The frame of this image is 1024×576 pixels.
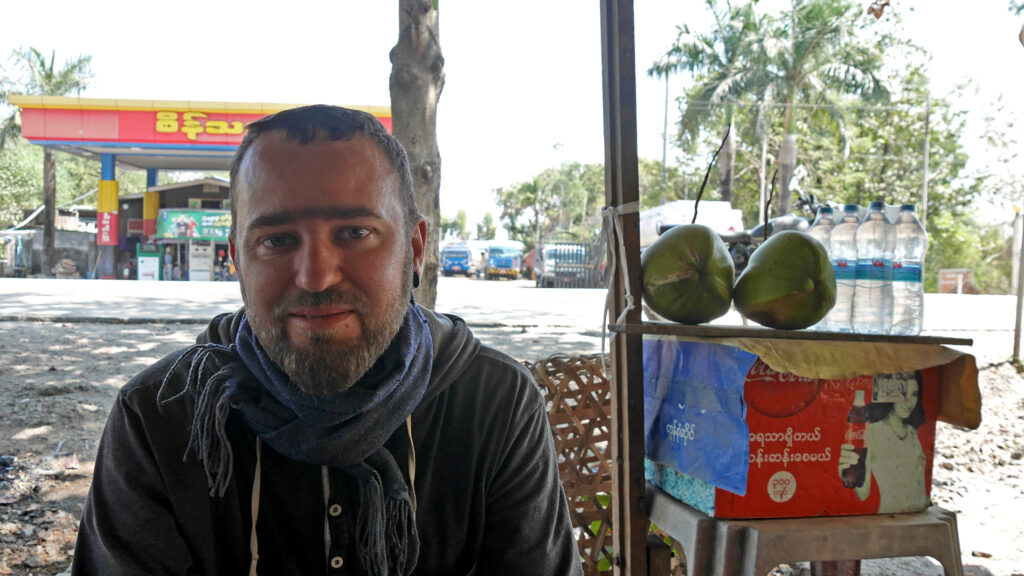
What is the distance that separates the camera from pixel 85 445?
417 cm

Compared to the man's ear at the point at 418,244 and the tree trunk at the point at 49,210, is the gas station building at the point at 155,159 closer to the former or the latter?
the tree trunk at the point at 49,210

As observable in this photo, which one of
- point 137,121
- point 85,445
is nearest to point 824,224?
point 85,445

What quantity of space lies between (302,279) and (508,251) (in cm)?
3537

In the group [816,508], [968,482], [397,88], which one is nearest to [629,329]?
[816,508]

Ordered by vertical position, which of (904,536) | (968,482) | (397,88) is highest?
(397,88)

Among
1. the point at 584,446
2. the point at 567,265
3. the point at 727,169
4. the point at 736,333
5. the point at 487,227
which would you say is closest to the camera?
the point at 736,333

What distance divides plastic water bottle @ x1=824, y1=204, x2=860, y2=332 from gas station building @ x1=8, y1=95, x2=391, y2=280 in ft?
54.9

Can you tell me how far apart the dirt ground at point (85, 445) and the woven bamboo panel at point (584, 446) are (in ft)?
5.34

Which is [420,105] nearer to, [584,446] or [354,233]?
[584,446]

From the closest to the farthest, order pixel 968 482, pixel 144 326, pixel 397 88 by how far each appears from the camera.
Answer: pixel 397 88 → pixel 968 482 → pixel 144 326

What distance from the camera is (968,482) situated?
14.3 feet

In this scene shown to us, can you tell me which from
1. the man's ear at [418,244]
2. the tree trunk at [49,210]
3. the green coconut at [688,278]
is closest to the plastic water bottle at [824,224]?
the green coconut at [688,278]

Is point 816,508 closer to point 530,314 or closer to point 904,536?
point 904,536

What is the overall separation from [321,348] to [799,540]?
1290 millimetres
